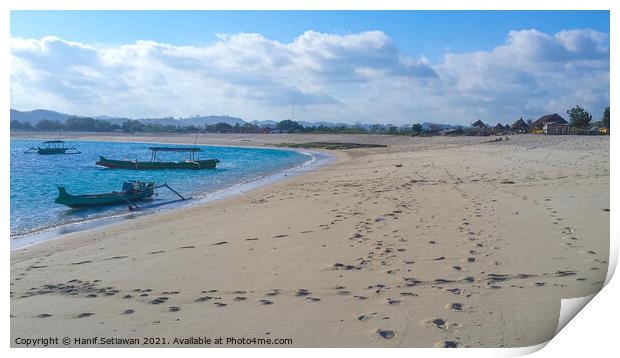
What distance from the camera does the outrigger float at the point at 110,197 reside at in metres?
16.2

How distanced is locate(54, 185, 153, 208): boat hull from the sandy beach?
5.47 metres

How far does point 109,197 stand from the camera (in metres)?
16.9

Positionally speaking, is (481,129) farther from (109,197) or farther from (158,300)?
(158,300)

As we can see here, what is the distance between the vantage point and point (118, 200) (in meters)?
17.1

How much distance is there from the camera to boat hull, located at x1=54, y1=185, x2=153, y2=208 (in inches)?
635

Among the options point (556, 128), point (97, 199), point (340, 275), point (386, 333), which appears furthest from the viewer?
point (556, 128)

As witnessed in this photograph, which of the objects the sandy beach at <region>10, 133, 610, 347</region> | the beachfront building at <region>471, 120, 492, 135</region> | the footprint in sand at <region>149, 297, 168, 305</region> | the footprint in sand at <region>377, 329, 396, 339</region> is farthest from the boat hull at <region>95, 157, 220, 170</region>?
the beachfront building at <region>471, 120, 492, 135</region>

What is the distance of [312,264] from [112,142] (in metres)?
113

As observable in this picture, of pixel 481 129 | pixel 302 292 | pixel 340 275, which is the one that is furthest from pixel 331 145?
pixel 302 292

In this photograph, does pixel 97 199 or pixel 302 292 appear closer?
pixel 302 292

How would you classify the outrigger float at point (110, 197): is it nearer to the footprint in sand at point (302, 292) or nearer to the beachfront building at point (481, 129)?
the footprint in sand at point (302, 292)

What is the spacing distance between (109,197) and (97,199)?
1.39ft

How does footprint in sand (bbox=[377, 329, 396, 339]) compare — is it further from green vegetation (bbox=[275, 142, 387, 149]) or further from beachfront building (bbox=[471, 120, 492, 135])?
beachfront building (bbox=[471, 120, 492, 135])

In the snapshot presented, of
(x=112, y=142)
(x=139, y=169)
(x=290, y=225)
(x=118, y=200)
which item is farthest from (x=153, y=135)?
(x=290, y=225)
